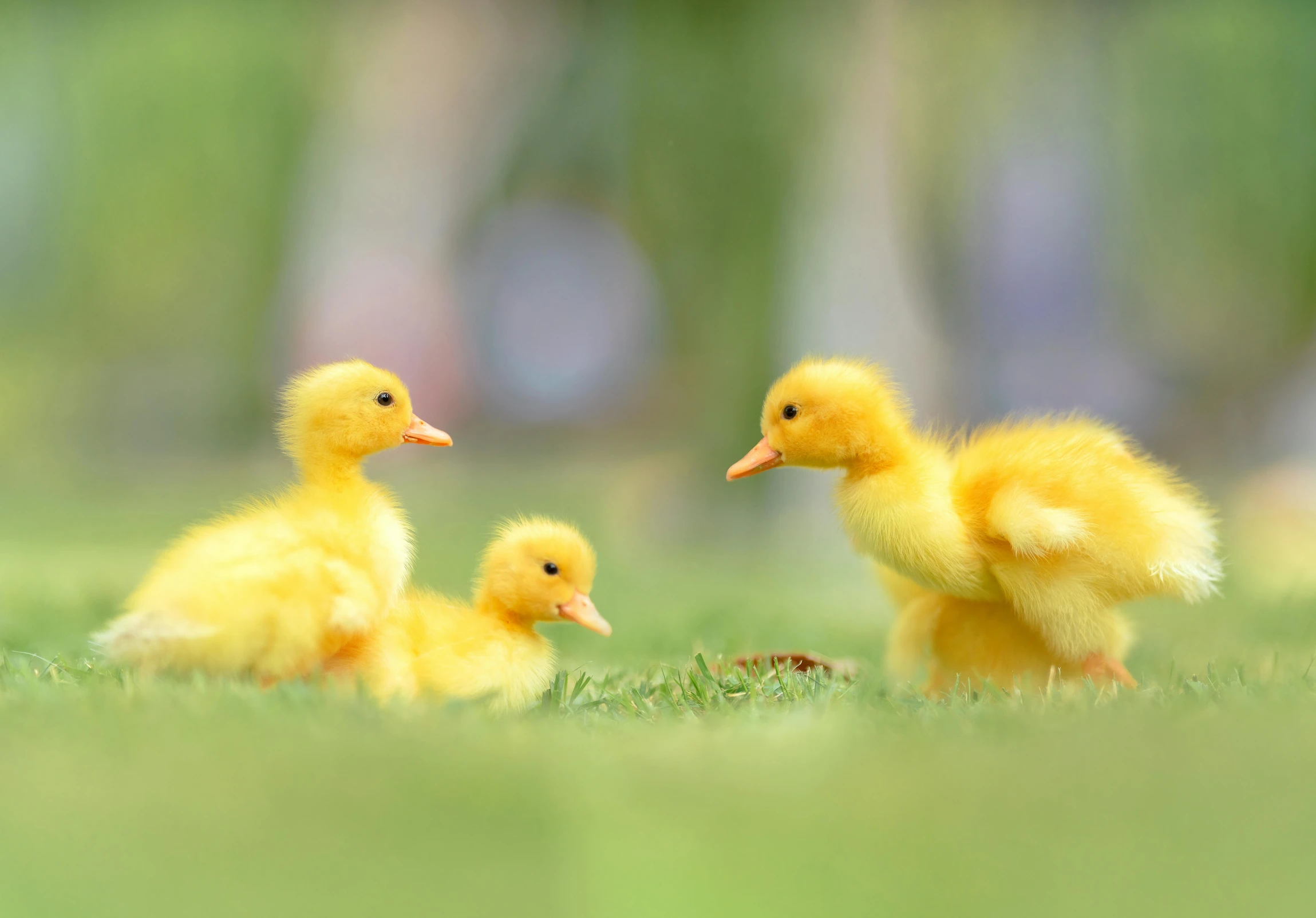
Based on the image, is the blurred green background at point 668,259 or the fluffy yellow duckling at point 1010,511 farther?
the blurred green background at point 668,259

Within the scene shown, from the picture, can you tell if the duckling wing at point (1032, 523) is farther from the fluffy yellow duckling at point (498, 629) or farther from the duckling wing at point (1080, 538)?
the fluffy yellow duckling at point (498, 629)

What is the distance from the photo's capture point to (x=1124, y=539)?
114 centimetres

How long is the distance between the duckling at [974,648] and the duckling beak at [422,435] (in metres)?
0.57

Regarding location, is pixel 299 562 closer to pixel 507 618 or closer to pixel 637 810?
pixel 507 618

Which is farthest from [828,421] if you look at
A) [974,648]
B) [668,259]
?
[668,259]

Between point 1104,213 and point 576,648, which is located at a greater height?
point 1104,213

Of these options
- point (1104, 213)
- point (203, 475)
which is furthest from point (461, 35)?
point (1104, 213)

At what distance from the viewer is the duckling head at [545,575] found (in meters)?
1.08

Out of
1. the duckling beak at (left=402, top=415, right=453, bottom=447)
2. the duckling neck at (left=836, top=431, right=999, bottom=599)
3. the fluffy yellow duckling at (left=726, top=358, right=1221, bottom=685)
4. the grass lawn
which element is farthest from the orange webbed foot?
the duckling beak at (left=402, top=415, right=453, bottom=447)

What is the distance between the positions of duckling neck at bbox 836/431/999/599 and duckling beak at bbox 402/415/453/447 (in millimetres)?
422

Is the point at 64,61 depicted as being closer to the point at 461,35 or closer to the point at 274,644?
the point at 461,35

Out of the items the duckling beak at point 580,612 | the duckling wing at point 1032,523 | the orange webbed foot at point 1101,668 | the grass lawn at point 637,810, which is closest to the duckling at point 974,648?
the orange webbed foot at point 1101,668

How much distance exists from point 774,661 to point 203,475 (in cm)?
279

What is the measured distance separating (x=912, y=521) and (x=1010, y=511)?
Result: 0.09m
